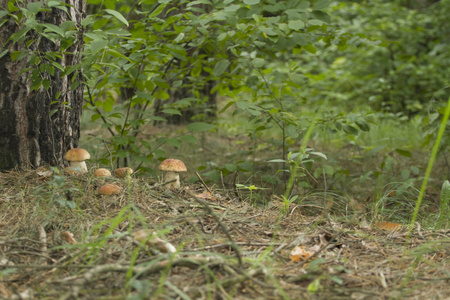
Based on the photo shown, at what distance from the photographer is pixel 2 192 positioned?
229 centimetres

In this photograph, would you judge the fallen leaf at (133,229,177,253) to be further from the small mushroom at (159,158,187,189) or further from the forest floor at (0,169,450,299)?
the small mushroom at (159,158,187,189)

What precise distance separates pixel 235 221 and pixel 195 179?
1.07 metres

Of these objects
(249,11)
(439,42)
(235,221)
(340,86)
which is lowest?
(340,86)

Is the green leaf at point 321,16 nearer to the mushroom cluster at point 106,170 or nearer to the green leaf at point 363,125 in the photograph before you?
the green leaf at point 363,125

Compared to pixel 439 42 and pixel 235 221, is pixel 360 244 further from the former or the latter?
pixel 439 42

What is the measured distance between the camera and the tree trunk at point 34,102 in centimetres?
249

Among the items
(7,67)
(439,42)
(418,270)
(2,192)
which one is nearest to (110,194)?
(2,192)

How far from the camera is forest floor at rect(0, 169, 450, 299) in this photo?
4.66 ft

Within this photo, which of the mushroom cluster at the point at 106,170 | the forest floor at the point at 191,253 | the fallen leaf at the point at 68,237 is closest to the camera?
the forest floor at the point at 191,253

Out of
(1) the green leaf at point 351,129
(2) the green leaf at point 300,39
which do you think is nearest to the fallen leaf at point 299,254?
(1) the green leaf at point 351,129

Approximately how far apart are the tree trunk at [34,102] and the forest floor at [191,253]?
A: 285 millimetres

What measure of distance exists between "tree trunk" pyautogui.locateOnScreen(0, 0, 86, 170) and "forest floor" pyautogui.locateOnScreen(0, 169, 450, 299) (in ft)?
0.93

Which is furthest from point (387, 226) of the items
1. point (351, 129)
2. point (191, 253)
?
point (191, 253)

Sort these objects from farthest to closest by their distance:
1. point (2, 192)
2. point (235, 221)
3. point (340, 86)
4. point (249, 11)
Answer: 1. point (340, 86)
2. point (249, 11)
3. point (2, 192)
4. point (235, 221)
